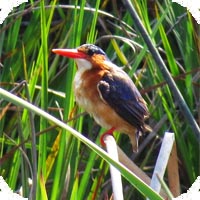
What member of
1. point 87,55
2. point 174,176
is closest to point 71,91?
point 87,55

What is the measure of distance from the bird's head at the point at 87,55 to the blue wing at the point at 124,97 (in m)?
0.05

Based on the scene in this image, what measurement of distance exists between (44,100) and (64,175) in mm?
201

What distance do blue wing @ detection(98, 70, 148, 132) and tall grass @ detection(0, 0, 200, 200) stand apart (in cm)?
7

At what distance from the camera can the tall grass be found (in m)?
1.75

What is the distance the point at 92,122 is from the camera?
7.03 ft

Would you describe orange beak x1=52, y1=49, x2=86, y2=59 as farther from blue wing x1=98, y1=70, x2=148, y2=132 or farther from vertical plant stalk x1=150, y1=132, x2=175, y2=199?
vertical plant stalk x1=150, y1=132, x2=175, y2=199

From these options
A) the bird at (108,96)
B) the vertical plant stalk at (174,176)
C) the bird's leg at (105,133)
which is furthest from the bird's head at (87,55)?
the vertical plant stalk at (174,176)

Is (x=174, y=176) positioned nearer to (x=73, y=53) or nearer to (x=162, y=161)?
(x=162, y=161)

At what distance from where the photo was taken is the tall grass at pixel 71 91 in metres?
1.75

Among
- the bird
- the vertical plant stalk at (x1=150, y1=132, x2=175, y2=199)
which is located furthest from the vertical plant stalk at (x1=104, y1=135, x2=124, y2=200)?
the bird

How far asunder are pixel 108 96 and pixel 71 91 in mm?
121

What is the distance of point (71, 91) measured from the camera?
177 cm

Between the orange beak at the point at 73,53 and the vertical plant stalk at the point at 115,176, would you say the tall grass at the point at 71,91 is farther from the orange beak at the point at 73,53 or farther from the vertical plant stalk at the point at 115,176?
the vertical plant stalk at the point at 115,176

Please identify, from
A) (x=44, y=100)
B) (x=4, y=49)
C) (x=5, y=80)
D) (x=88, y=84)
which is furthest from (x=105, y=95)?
(x=4, y=49)
